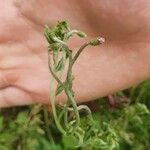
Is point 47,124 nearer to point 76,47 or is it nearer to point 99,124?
point 99,124

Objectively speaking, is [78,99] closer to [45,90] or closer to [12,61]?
[45,90]

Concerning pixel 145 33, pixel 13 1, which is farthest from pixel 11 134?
pixel 145 33

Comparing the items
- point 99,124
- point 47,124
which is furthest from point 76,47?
point 47,124

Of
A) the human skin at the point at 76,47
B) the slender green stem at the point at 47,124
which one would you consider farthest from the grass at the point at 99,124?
the human skin at the point at 76,47

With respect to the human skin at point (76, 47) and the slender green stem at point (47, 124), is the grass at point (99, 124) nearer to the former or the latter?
the slender green stem at point (47, 124)

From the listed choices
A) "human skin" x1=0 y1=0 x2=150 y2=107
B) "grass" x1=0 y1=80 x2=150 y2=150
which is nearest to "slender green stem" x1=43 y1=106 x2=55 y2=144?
"grass" x1=0 y1=80 x2=150 y2=150

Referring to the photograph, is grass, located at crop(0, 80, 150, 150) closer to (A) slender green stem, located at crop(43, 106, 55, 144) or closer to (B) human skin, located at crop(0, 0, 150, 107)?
(A) slender green stem, located at crop(43, 106, 55, 144)

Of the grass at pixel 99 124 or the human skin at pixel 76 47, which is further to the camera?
the grass at pixel 99 124
